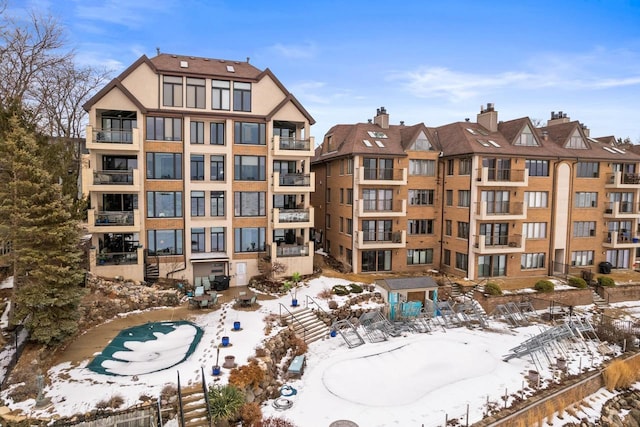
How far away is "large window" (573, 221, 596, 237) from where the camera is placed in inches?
1387

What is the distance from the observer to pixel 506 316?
26422mm

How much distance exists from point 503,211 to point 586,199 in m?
9.30

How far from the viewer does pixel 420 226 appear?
34.7 meters

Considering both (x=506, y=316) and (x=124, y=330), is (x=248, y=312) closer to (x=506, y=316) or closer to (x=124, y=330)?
(x=124, y=330)

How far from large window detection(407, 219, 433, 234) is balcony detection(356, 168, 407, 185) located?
4.03 metres

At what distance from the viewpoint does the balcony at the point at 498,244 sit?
30922mm

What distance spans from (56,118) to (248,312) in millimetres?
25140

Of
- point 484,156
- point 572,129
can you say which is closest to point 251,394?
point 484,156

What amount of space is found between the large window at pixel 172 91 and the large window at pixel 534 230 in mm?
28644

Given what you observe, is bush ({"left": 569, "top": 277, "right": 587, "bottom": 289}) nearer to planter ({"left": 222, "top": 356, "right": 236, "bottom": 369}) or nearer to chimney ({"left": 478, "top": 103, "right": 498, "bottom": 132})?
chimney ({"left": 478, "top": 103, "right": 498, "bottom": 132})

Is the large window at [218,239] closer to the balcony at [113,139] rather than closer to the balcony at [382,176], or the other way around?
the balcony at [113,139]

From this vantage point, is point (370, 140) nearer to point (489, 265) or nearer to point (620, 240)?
point (489, 265)

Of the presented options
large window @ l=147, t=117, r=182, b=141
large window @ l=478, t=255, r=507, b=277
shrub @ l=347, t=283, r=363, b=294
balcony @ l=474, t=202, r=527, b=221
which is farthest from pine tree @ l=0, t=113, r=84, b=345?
large window @ l=478, t=255, r=507, b=277

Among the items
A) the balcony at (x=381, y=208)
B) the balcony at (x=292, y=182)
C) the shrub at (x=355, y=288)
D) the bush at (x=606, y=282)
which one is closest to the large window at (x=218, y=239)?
the balcony at (x=292, y=182)
